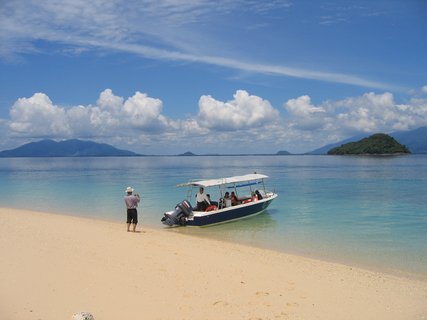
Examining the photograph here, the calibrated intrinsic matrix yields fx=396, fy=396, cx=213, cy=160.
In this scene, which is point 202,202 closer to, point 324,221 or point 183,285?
point 324,221

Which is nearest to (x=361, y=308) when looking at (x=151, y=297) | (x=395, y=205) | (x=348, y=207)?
(x=151, y=297)

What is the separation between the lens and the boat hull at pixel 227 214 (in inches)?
794

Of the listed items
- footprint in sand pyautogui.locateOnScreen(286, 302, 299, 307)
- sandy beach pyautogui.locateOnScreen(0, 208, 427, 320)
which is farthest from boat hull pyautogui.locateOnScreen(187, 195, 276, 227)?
footprint in sand pyautogui.locateOnScreen(286, 302, 299, 307)

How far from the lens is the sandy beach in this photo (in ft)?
26.4

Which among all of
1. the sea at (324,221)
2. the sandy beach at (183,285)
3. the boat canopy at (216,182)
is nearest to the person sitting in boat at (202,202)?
the boat canopy at (216,182)

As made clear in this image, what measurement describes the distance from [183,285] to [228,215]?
12.2 metres

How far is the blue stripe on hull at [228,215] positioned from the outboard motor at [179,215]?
357mm

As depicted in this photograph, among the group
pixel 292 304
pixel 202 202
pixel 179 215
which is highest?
pixel 202 202

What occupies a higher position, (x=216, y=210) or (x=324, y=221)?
(x=216, y=210)

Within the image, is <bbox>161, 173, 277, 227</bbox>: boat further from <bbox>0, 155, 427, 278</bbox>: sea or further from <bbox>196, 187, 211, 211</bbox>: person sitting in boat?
<bbox>0, 155, 427, 278</bbox>: sea

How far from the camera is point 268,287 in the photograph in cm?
955

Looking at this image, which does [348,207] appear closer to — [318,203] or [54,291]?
[318,203]

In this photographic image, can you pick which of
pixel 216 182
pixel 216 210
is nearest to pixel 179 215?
pixel 216 210

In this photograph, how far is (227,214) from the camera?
70.2 ft
